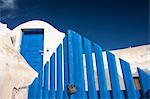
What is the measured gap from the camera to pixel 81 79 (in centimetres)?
324

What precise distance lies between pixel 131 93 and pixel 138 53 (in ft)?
36.2

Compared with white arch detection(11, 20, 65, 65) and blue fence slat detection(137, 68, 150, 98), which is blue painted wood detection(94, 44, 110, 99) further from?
white arch detection(11, 20, 65, 65)

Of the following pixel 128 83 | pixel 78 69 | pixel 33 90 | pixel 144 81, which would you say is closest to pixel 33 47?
pixel 33 90

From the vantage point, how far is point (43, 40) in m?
9.90

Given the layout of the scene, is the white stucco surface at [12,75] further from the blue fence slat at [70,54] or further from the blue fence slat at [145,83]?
the blue fence slat at [145,83]

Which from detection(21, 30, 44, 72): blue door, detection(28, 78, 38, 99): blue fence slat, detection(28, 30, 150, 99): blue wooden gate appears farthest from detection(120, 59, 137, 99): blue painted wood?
detection(21, 30, 44, 72): blue door

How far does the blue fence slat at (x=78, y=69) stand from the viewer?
10.4 feet

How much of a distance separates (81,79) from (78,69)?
0.18 m

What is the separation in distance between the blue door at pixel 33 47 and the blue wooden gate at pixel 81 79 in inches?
212

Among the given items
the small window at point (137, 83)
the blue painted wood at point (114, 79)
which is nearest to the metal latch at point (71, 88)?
the blue painted wood at point (114, 79)

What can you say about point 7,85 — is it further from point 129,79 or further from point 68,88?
point 129,79

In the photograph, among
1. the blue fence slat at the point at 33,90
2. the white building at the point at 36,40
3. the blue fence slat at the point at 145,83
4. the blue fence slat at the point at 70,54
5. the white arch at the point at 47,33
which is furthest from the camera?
the white arch at the point at 47,33

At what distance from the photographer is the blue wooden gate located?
10.1 ft

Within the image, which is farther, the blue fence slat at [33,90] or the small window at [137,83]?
the blue fence slat at [33,90]
